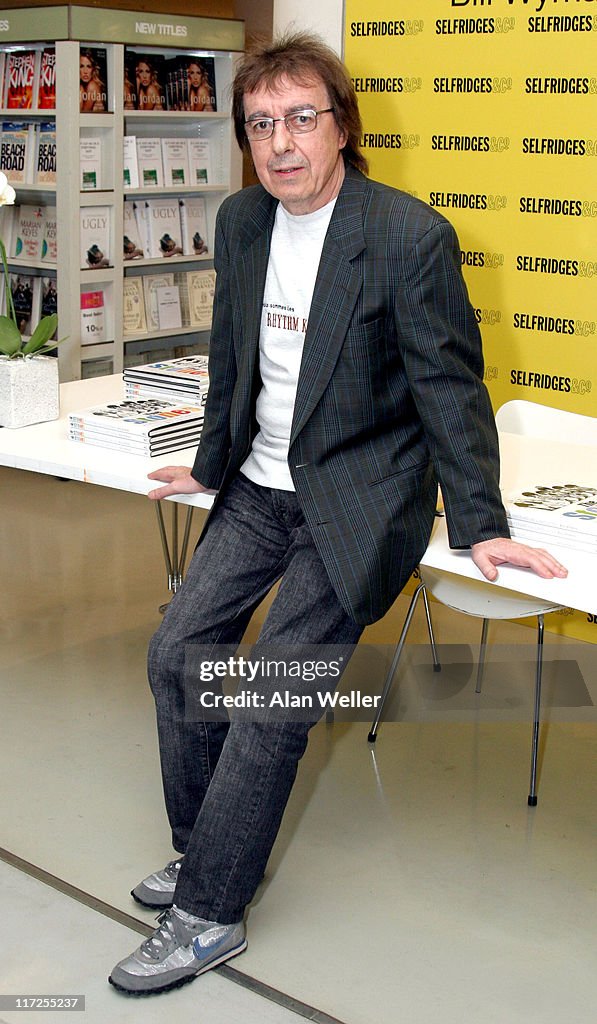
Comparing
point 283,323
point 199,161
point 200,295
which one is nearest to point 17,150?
point 199,161

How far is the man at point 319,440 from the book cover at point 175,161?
3443mm

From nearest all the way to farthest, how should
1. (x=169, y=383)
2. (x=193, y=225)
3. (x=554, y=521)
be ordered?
(x=554, y=521)
(x=169, y=383)
(x=193, y=225)

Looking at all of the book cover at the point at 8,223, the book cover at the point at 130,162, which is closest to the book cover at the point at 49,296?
the book cover at the point at 8,223

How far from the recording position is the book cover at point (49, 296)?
18.6 feet

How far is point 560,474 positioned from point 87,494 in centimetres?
313

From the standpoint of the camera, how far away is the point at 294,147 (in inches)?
88.7

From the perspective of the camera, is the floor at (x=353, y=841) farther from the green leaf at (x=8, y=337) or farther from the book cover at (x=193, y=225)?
the book cover at (x=193, y=225)

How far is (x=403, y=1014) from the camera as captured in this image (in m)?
2.16

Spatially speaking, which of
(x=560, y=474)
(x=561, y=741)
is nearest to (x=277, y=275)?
(x=560, y=474)

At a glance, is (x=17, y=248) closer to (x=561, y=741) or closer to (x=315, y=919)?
(x=561, y=741)

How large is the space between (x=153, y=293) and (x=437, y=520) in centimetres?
367

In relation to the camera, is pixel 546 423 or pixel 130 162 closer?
→ pixel 546 423

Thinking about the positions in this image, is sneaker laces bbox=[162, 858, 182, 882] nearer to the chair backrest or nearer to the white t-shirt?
the white t-shirt

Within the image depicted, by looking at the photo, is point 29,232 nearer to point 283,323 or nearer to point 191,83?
point 191,83
